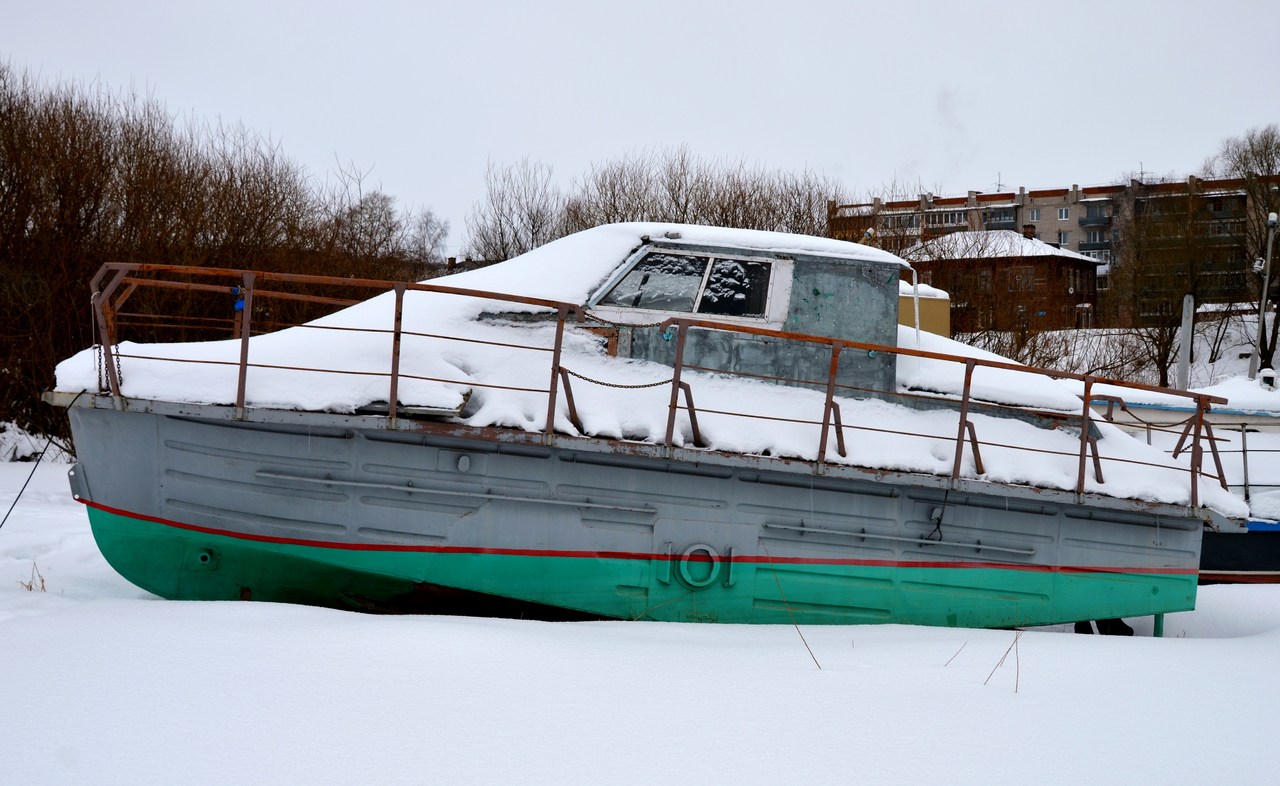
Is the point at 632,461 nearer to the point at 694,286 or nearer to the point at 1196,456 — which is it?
the point at 694,286

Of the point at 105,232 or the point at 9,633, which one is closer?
the point at 9,633

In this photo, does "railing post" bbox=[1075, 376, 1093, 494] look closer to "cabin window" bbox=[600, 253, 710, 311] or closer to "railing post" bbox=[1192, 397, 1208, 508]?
"railing post" bbox=[1192, 397, 1208, 508]

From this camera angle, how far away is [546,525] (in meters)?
5.54

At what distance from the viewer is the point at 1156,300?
36781mm

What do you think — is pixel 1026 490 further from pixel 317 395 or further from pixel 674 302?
pixel 317 395

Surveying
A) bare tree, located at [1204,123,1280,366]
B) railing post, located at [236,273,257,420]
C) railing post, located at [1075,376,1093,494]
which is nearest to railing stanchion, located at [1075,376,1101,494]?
railing post, located at [1075,376,1093,494]

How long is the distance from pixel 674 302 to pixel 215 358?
2.86m

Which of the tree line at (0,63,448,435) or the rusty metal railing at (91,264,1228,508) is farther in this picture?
the tree line at (0,63,448,435)

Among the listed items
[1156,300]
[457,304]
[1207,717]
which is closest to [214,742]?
[457,304]

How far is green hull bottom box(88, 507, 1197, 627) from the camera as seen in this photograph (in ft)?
17.9

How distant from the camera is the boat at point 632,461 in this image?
17.5ft

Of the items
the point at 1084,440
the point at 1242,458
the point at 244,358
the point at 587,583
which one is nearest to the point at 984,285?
the point at 1242,458

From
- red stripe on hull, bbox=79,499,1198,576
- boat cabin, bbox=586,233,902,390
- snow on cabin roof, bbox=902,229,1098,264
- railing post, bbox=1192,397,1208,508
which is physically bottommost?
red stripe on hull, bbox=79,499,1198,576

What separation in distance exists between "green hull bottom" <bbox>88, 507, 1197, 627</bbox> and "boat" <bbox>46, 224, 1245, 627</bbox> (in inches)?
0.6
